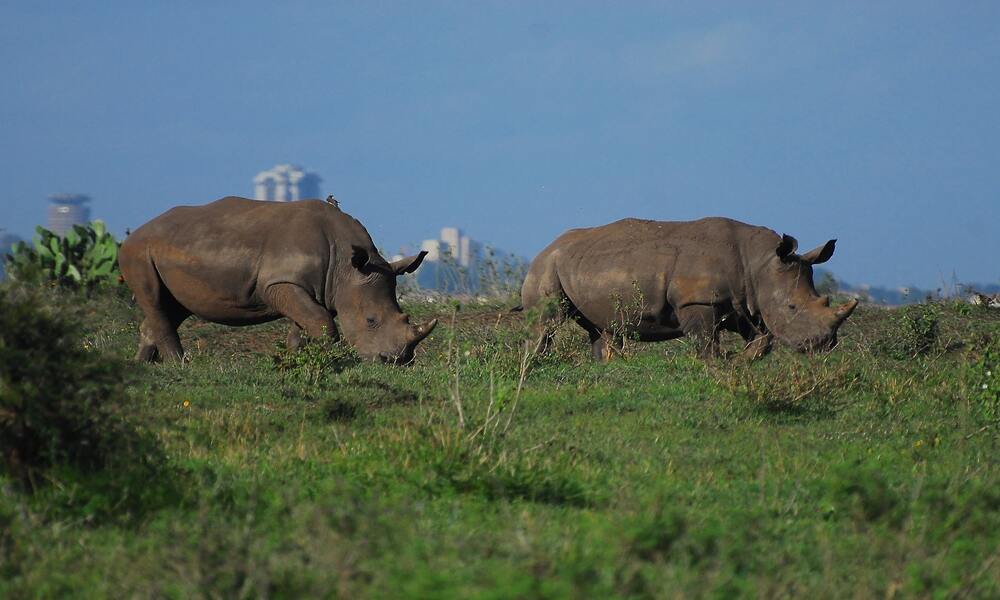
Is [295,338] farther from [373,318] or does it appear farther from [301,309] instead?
[373,318]

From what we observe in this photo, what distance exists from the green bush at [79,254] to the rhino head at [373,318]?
824 cm

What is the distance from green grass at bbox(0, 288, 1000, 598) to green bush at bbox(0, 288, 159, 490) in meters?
0.19

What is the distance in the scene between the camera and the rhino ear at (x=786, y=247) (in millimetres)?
14117

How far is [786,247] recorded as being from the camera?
1419 cm

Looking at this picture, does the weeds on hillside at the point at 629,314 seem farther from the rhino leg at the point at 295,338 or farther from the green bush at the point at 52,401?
the green bush at the point at 52,401

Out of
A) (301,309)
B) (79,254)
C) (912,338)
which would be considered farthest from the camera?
(79,254)

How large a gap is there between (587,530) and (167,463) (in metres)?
2.32

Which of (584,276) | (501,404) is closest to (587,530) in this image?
(501,404)

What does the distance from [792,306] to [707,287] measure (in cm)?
105

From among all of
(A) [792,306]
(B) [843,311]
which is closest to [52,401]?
(A) [792,306]

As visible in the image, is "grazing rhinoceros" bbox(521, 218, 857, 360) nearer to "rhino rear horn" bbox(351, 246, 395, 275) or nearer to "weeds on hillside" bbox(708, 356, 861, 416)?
"rhino rear horn" bbox(351, 246, 395, 275)

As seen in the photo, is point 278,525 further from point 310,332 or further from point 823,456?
point 310,332

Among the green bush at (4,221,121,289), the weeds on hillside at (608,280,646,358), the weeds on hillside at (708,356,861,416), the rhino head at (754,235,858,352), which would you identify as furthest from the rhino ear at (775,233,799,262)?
the green bush at (4,221,121,289)

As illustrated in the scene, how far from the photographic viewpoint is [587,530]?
5855 mm
